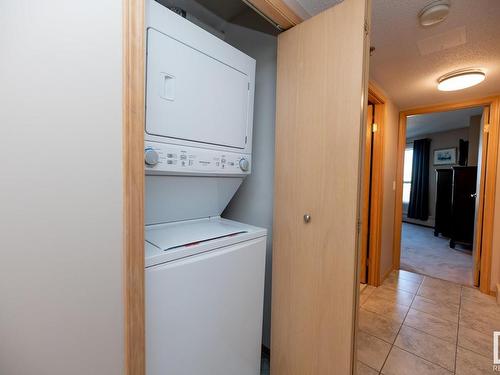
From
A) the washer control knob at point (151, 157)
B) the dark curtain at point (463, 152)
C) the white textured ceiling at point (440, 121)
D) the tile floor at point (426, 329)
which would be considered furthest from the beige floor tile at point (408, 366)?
the dark curtain at point (463, 152)

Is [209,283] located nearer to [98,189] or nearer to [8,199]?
[98,189]

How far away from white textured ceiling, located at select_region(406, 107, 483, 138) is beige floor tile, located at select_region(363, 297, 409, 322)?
314 cm

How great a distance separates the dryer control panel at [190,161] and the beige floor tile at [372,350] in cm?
160

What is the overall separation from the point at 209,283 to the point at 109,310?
1.26ft

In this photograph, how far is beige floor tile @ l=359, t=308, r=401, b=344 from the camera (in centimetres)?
188

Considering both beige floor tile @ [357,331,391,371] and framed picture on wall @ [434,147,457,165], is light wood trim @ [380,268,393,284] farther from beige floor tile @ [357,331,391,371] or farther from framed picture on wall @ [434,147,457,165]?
framed picture on wall @ [434,147,457,165]

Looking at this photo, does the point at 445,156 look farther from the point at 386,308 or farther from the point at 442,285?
the point at 386,308

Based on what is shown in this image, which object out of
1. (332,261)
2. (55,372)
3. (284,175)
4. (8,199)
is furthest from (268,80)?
(55,372)

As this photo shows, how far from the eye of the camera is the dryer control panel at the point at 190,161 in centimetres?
93

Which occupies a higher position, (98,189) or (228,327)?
(98,189)

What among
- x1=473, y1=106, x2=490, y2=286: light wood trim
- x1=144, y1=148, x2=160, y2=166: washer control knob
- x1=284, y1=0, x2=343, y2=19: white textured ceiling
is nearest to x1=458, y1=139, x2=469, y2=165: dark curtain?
x1=473, y1=106, x2=490, y2=286: light wood trim

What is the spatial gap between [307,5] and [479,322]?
9.47 ft

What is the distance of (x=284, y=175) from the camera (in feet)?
4.33

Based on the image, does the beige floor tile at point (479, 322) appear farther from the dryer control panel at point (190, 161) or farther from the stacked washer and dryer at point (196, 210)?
the dryer control panel at point (190, 161)
